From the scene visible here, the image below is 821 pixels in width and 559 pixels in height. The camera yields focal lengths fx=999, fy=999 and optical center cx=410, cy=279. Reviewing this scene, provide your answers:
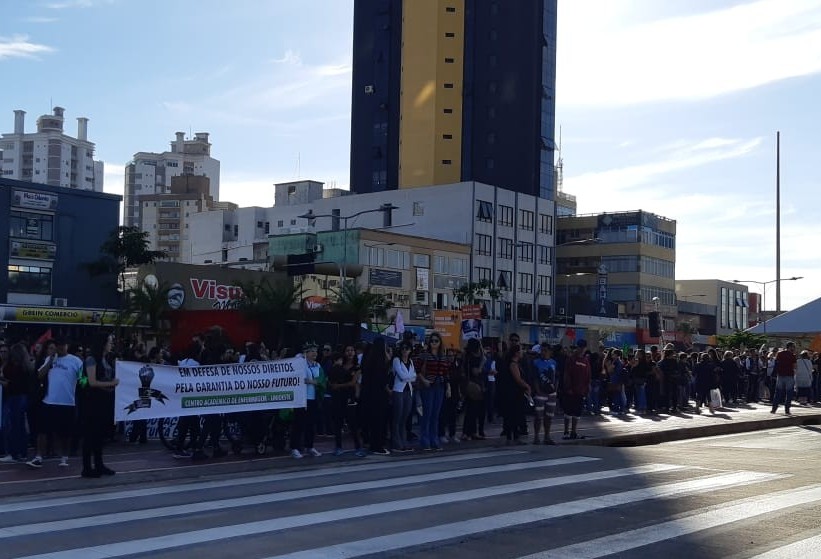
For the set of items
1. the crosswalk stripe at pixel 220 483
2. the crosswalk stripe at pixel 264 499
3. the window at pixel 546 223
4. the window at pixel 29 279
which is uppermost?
the window at pixel 546 223

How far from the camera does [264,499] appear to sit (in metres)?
11.9

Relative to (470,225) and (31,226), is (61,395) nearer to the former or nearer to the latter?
(31,226)

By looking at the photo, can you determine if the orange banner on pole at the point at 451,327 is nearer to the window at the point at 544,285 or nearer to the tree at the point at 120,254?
the tree at the point at 120,254

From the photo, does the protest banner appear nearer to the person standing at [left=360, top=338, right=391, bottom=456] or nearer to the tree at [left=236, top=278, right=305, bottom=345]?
the person standing at [left=360, top=338, right=391, bottom=456]

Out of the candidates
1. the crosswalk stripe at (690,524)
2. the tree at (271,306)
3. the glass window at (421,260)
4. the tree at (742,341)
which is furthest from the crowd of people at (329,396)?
the glass window at (421,260)

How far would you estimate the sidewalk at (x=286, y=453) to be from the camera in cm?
1331

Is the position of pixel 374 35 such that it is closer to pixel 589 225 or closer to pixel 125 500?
pixel 589 225

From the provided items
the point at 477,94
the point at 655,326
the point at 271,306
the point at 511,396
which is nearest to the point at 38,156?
the point at 477,94

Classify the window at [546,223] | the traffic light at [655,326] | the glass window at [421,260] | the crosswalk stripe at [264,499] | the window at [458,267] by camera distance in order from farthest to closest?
the window at [546,223]
the window at [458,267]
the glass window at [421,260]
the traffic light at [655,326]
the crosswalk stripe at [264,499]

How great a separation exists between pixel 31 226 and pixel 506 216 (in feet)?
149

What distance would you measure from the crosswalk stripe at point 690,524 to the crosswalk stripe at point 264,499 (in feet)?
9.71

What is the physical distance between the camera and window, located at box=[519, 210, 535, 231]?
9331 centimetres

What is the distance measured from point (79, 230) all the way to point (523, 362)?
1772 inches

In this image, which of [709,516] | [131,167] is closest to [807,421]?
[709,516]
